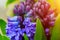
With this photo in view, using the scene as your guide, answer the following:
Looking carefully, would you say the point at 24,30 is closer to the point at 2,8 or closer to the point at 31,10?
the point at 31,10

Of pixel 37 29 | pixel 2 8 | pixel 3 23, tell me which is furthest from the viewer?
pixel 2 8

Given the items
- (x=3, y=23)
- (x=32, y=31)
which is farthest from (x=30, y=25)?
(x=3, y=23)

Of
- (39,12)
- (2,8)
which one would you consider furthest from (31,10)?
(2,8)

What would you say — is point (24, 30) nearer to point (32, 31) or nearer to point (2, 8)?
point (32, 31)

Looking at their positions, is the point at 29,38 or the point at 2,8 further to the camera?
the point at 2,8

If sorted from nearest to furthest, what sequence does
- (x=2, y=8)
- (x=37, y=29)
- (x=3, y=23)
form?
(x=37, y=29), (x=3, y=23), (x=2, y=8)

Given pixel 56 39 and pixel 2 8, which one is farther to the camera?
pixel 2 8
